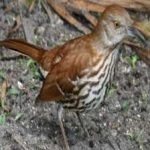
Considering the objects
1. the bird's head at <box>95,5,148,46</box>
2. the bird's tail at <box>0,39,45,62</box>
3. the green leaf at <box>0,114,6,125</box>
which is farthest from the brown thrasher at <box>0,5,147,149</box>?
the green leaf at <box>0,114,6,125</box>

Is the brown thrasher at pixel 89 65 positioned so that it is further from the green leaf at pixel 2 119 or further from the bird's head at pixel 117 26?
the green leaf at pixel 2 119

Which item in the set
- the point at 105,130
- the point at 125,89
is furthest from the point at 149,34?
the point at 105,130

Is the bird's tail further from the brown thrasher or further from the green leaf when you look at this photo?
the green leaf

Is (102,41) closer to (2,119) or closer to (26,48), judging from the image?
(26,48)

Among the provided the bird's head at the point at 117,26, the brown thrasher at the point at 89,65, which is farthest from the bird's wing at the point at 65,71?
the bird's head at the point at 117,26

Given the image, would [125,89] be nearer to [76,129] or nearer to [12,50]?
[76,129]

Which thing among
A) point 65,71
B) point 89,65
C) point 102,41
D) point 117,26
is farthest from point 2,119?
point 117,26
